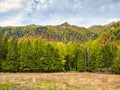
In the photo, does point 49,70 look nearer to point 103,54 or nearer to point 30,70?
point 30,70

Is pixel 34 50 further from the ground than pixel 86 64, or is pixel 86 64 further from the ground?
pixel 34 50

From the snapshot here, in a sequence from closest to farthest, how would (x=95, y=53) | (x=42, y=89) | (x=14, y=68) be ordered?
(x=42, y=89)
(x=14, y=68)
(x=95, y=53)

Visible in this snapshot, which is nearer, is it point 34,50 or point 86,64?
point 34,50

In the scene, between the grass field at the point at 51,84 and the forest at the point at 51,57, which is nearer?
the grass field at the point at 51,84

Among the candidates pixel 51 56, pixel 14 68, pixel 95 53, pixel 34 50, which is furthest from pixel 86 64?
pixel 14 68

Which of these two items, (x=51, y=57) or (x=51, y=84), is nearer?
(x=51, y=84)

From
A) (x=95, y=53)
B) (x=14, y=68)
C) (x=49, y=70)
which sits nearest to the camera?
(x=14, y=68)

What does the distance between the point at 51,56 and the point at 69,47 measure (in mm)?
11938

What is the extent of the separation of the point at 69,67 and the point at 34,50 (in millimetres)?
18256

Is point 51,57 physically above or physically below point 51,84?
above

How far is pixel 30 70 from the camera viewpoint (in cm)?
8256

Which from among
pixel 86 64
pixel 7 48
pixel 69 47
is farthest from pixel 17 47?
pixel 86 64

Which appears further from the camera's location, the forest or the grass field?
the forest

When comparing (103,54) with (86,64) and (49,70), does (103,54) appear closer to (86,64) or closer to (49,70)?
(86,64)
